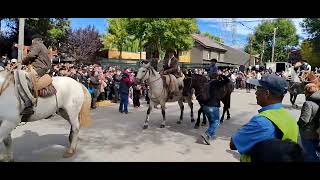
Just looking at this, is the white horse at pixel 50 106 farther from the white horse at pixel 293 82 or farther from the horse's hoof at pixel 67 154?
the white horse at pixel 293 82

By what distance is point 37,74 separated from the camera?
24.9 ft

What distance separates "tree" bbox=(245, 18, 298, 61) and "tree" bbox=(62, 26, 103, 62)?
161 feet

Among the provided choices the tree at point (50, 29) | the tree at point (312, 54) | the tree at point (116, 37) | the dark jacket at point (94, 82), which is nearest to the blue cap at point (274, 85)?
the dark jacket at point (94, 82)

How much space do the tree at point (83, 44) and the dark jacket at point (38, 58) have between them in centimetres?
3227

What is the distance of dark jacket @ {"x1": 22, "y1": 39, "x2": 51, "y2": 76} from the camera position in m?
7.68

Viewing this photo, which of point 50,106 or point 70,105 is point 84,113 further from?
point 50,106

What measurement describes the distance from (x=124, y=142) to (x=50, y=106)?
98.1 inches

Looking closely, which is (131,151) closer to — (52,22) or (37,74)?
(37,74)

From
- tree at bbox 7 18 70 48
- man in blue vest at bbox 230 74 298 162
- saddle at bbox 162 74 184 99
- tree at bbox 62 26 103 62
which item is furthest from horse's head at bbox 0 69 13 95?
tree at bbox 62 26 103 62

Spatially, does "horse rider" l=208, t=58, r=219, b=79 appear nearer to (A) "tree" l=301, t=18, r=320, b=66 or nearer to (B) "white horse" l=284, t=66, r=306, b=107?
(B) "white horse" l=284, t=66, r=306, b=107
